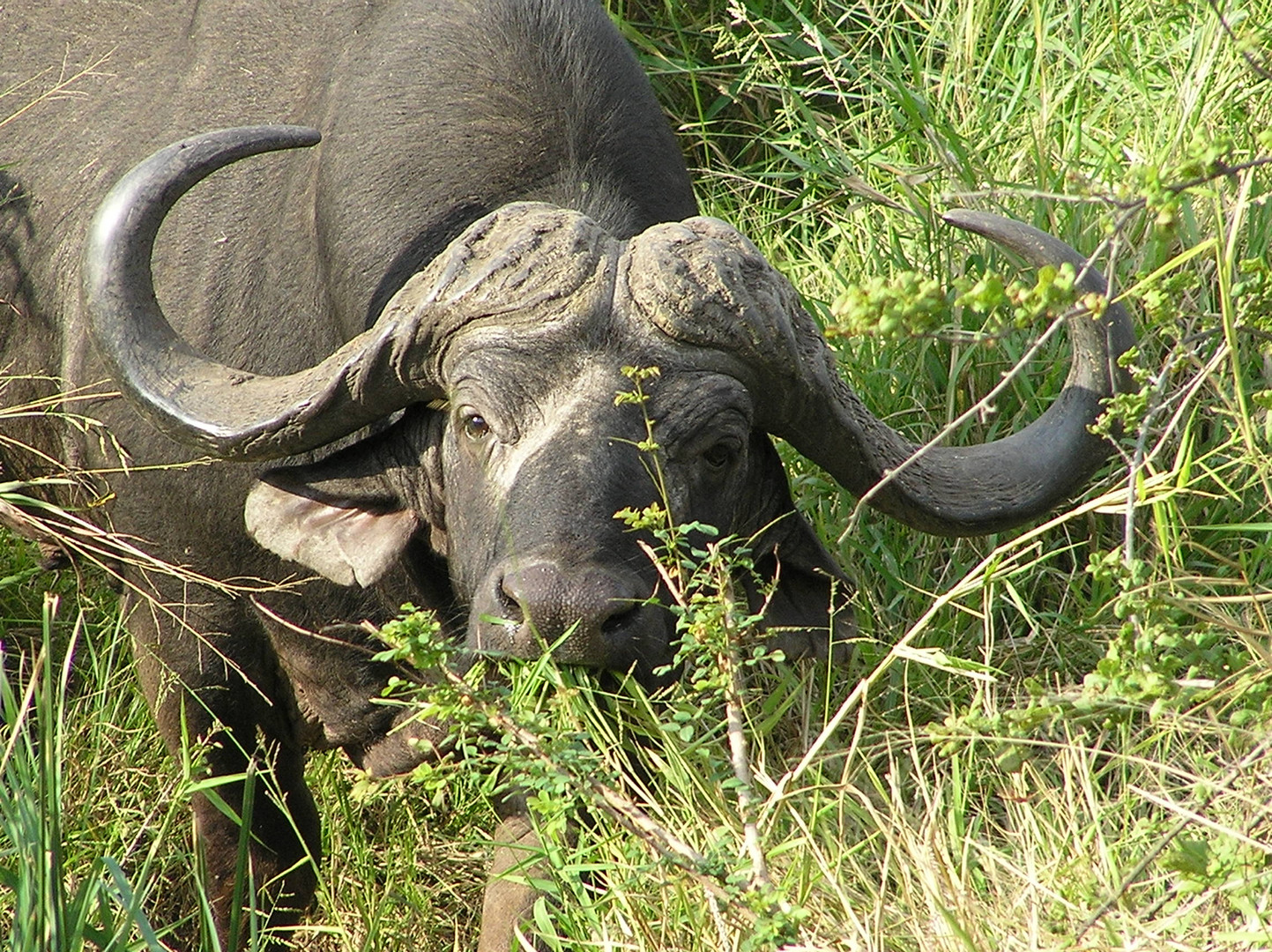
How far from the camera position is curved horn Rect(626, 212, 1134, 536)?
10.5 feet

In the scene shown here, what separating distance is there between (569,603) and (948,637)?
164cm

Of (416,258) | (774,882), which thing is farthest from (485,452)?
(774,882)

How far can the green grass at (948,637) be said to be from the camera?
2.60 metres

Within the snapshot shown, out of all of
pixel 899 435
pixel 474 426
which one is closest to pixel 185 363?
pixel 474 426

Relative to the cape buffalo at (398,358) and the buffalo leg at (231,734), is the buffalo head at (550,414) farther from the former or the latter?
the buffalo leg at (231,734)

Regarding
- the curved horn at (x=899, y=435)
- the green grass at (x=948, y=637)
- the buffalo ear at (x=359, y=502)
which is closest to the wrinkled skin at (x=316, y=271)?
the buffalo ear at (x=359, y=502)

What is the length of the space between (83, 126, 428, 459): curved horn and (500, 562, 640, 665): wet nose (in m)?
0.61

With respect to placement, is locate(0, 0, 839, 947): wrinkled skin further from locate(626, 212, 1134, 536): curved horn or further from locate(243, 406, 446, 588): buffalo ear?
locate(626, 212, 1134, 536): curved horn

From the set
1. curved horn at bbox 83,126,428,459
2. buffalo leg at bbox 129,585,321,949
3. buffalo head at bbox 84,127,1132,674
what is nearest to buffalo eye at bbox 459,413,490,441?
buffalo head at bbox 84,127,1132,674

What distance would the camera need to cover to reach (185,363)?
3201 millimetres

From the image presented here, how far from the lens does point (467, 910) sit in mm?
4109

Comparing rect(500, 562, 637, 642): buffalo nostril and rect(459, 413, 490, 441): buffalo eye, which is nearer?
rect(500, 562, 637, 642): buffalo nostril

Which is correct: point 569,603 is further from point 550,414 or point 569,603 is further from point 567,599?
point 550,414

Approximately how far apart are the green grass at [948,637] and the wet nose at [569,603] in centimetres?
16
